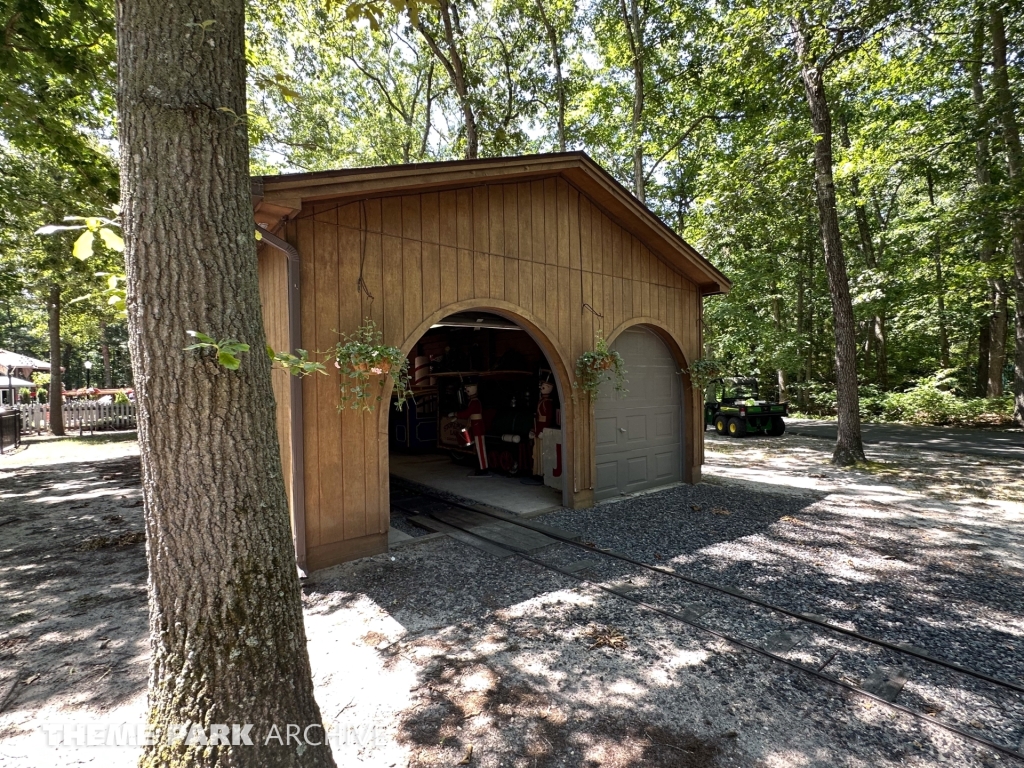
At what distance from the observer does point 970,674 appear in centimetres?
269

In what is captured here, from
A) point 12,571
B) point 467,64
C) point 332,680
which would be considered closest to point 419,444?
point 12,571

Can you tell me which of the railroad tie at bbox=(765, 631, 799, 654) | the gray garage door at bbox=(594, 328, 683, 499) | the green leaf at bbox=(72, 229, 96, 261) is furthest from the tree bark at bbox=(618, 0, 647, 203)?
the green leaf at bbox=(72, 229, 96, 261)

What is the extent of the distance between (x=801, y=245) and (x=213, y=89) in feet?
67.7

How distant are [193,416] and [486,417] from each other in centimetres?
710

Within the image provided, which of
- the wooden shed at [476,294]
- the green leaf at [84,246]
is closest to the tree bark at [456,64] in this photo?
the wooden shed at [476,294]

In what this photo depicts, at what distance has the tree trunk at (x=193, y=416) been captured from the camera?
5.38 ft

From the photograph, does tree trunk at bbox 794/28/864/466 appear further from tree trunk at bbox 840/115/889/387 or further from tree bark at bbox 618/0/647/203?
tree trunk at bbox 840/115/889/387

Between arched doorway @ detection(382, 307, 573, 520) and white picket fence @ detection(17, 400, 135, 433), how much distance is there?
10.3 meters

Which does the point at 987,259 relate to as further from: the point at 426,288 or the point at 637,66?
the point at 426,288

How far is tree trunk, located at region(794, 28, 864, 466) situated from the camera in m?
8.80

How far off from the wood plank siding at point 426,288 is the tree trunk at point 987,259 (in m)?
7.87

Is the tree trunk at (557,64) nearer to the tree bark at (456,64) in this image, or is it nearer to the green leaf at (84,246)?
the tree bark at (456,64)

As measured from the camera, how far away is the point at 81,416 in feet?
49.1

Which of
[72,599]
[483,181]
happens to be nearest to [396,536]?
[72,599]
